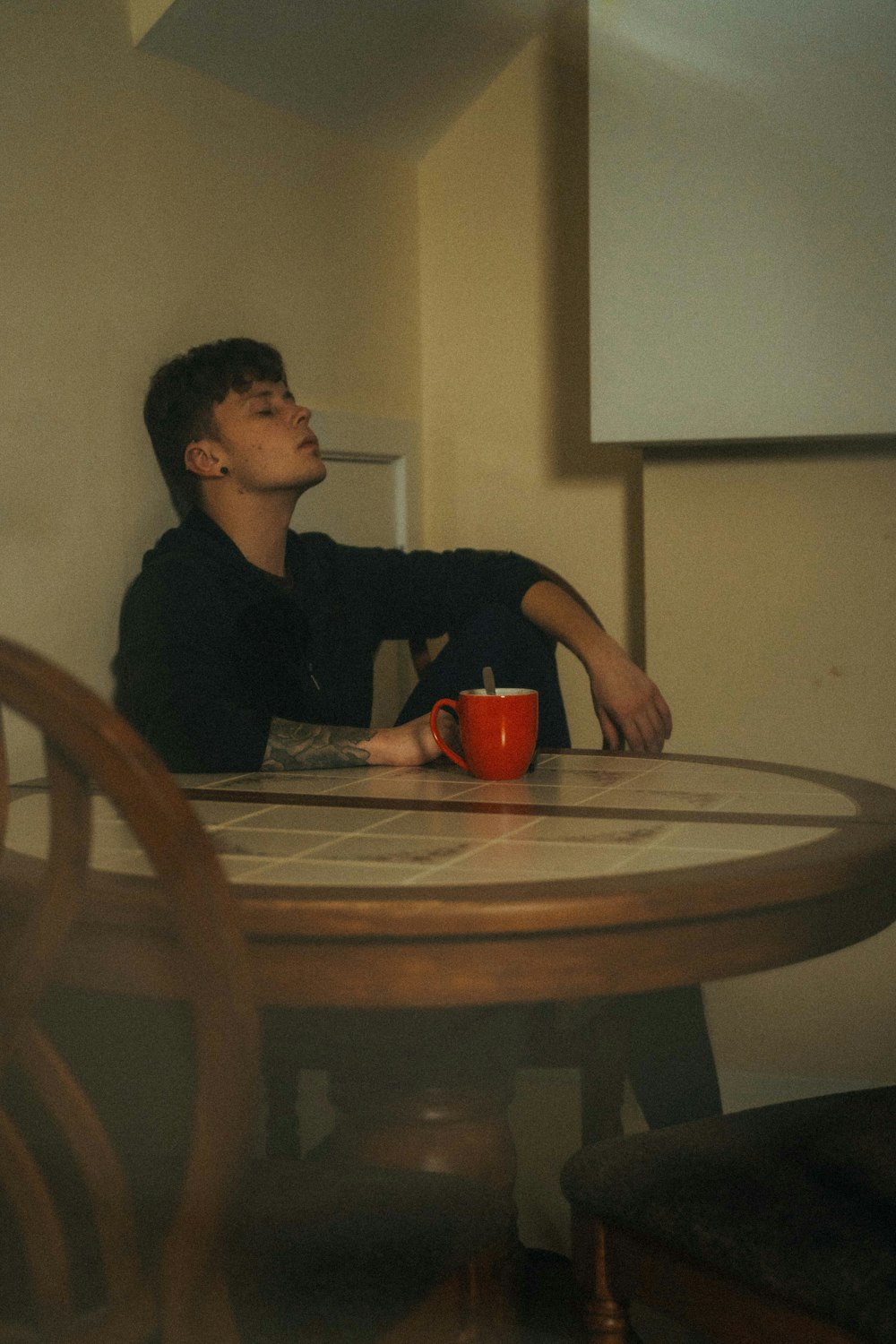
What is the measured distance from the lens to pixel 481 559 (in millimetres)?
2410

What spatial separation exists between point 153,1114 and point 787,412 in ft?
5.12

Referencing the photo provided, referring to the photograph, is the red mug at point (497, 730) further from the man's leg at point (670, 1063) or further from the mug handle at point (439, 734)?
the man's leg at point (670, 1063)

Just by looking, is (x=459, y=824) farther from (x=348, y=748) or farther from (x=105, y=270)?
(x=105, y=270)

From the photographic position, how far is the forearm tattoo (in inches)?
69.5

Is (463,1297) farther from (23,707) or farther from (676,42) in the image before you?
(676,42)

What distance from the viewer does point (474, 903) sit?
3.31 feet

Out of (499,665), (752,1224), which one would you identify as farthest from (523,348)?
(752,1224)

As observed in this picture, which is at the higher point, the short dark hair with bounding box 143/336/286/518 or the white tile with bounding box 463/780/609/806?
the short dark hair with bounding box 143/336/286/518

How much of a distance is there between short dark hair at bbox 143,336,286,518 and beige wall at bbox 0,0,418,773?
1.2 inches

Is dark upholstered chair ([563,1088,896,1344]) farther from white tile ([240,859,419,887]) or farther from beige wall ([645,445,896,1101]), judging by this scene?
beige wall ([645,445,896,1101])

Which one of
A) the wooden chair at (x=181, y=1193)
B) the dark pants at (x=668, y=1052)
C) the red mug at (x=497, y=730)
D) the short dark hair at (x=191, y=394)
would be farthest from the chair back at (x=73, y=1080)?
the short dark hair at (x=191, y=394)

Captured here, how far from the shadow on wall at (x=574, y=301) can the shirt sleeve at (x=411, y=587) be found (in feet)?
2.04

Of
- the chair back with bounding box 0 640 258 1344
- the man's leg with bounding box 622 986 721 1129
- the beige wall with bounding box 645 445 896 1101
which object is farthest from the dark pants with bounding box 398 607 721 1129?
the chair back with bounding box 0 640 258 1344

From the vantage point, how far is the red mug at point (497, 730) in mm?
1589
